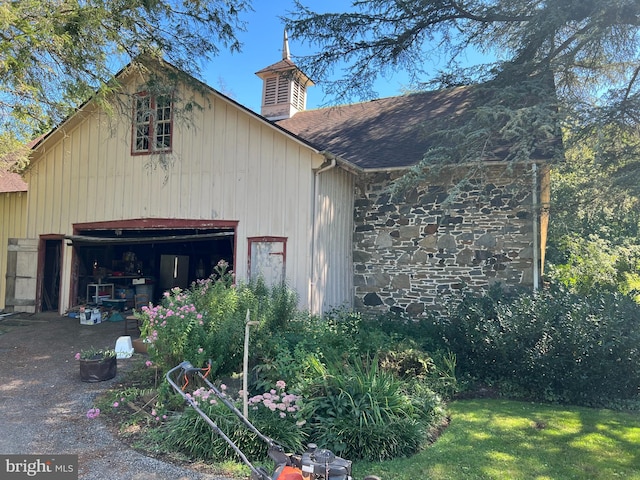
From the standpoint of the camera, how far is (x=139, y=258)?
48.5 feet

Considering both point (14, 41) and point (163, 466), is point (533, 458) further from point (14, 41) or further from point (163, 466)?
point (14, 41)

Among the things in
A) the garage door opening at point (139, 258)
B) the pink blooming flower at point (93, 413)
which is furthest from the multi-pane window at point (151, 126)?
the pink blooming flower at point (93, 413)

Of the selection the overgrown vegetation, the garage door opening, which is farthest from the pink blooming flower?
the garage door opening

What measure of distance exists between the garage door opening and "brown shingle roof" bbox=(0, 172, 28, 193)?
87.9 inches

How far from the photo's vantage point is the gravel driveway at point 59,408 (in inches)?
152

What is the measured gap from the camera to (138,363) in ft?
22.5

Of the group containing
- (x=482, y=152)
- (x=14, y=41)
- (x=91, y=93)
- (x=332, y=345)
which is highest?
(x=14, y=41)

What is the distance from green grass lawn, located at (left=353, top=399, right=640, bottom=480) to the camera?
12.9ft

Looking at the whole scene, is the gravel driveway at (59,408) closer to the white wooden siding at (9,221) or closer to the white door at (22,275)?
the white door at (22,275)

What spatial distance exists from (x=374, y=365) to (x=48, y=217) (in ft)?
32.2

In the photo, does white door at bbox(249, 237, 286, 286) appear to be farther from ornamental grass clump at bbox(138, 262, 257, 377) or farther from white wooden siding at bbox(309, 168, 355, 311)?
ornamental grass clump at bbox(138, 262, 257, 377)

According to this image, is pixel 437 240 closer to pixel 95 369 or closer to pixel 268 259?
pixel 268 259

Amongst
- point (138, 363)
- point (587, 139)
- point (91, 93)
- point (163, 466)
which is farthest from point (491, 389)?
point (91, 93)

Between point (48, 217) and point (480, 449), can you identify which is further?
point (48, 217)
